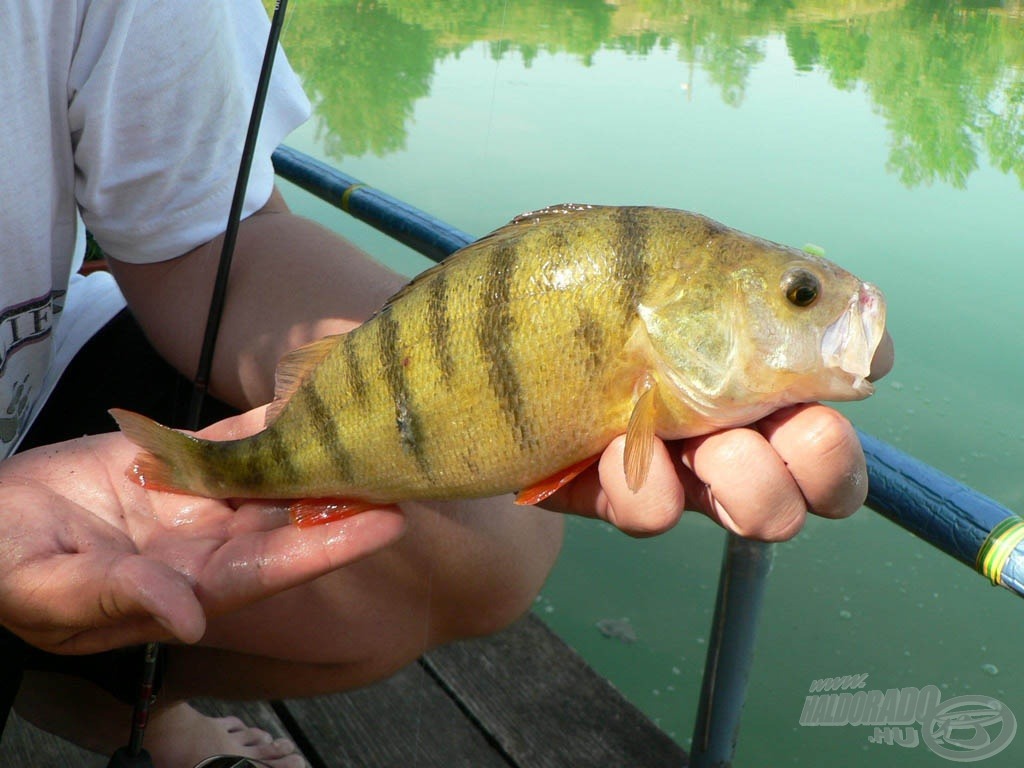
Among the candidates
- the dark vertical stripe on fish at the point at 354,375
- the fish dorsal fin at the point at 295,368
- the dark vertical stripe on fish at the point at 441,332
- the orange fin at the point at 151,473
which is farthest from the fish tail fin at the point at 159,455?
the dark vertical stripe on fish at the point at 441,332

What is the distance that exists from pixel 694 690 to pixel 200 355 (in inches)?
73.7

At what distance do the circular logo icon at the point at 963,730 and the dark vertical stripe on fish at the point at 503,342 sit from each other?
1280 millimetres

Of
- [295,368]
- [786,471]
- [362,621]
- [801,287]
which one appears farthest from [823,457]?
[362,621]

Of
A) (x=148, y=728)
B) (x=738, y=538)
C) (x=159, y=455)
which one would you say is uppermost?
(x=159, y=455)

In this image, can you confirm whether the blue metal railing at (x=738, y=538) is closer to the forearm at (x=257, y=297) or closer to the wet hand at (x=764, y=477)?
the wet hand at (x=764, y=477)

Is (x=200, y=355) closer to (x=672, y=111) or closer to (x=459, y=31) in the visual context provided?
(x=672, y=111)

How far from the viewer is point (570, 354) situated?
1.01m

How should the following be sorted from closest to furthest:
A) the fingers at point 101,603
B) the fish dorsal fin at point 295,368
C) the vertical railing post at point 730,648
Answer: the fingers at point 101,603 → the fish dorsal fin at point 295,368 → the vertical railing post at point 730,648

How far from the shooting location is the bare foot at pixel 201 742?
157 cm

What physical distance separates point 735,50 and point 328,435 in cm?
912

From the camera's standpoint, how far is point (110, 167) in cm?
145

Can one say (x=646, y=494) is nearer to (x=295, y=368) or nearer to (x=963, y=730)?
(x=295, y=368)

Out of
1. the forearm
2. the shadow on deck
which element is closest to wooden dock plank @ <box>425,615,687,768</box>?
the shadow on deck

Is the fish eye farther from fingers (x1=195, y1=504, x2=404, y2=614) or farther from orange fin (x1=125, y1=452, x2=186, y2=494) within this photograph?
orange fin (x1=125, y1=452, x2=186, y2=494)
